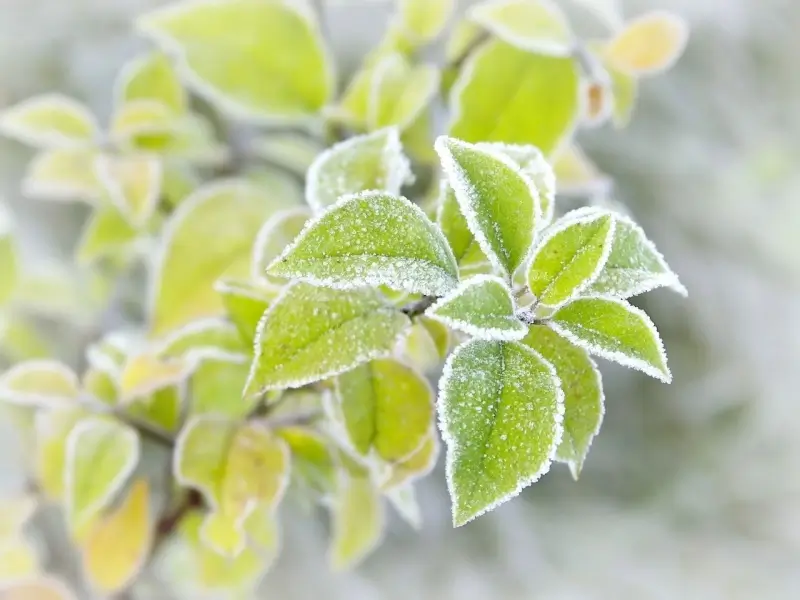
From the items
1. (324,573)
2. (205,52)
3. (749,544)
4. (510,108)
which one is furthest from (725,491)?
(205,52)

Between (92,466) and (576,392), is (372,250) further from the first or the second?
(92,466)

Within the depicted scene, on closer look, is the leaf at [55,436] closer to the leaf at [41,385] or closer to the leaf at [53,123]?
the leaf at [41,385]

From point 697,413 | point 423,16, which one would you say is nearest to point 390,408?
point 423,16

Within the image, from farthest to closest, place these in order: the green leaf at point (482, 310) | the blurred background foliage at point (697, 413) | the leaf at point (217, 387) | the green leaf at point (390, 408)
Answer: the blurred background foliage at point (697, 413) → the leaf at point (217, 387) → the green leaf at point (390, 408) → the green leaf at point (482, 310)

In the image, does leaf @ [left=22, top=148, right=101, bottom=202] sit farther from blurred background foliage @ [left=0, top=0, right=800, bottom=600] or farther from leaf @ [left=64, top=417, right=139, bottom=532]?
blurred background foliage @ [left=0, top=0, right=800, bottom=600]

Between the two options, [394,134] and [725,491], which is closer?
[394,134]

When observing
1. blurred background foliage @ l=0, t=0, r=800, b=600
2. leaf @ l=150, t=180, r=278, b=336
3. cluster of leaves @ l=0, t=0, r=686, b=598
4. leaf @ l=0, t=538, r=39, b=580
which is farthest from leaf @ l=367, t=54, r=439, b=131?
blurred background foliage @ l=0, t=0, r=800, b=600

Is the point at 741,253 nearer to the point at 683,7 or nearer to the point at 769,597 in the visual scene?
the point at 683,7

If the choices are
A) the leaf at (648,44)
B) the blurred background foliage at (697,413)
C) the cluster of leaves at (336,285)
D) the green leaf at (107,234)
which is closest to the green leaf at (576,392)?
the cluster of leaves at (336,285)
